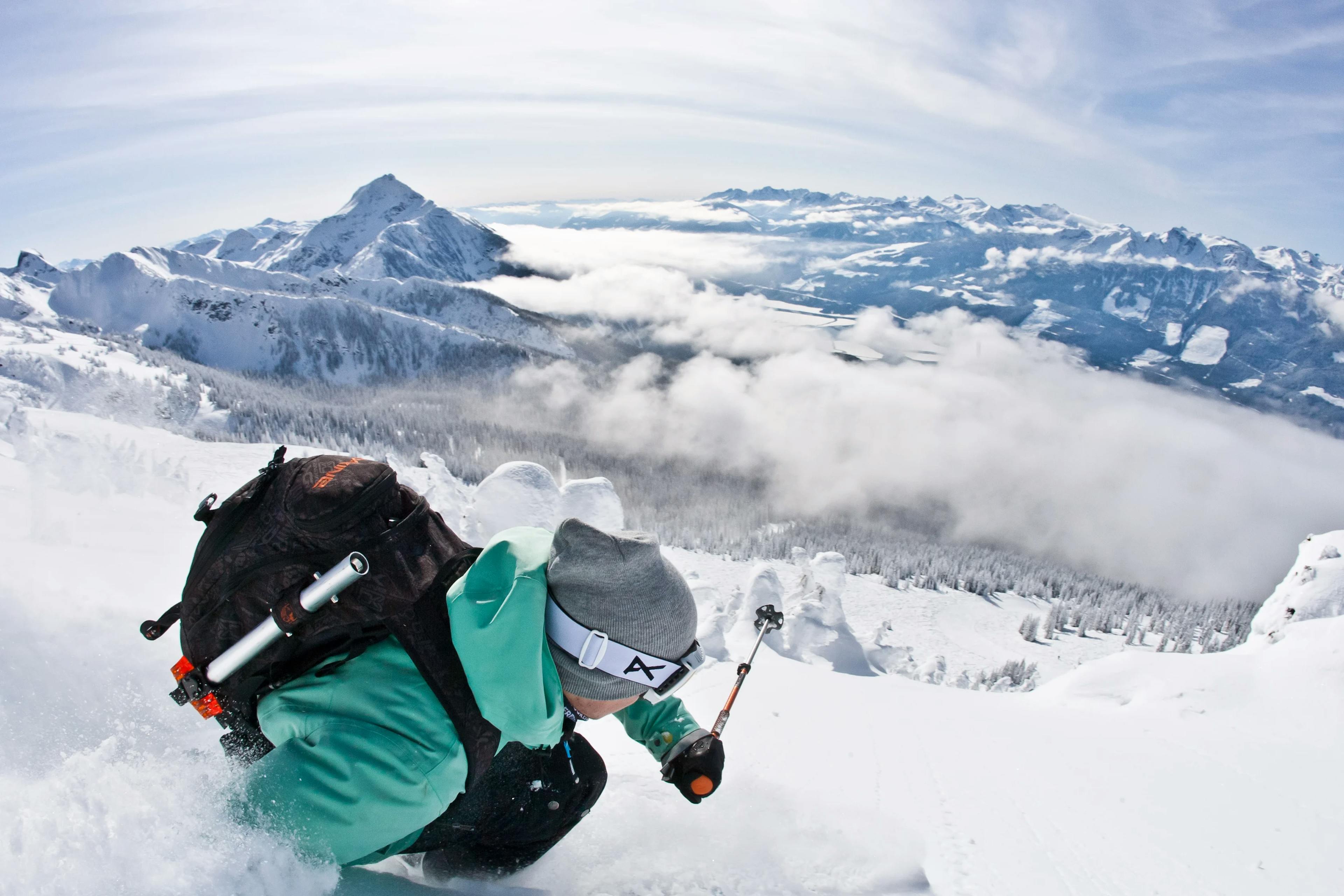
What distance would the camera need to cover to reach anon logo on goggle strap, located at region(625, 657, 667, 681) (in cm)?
288

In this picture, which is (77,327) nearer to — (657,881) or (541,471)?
(541,471)

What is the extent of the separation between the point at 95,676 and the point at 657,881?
366 cm

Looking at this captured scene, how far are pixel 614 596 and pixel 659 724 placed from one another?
1553 millimetres

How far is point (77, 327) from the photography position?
169 metres

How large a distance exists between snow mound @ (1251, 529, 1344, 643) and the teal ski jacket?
2973 centimetres

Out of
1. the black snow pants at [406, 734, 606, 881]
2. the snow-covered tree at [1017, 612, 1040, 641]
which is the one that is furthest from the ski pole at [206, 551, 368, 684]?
the snow-covered tree at [1017, 612, 1040, 641]

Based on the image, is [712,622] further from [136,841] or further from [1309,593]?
[1309,593]

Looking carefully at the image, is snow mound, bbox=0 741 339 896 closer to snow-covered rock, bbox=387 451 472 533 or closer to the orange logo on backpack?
the orange logo on backpack

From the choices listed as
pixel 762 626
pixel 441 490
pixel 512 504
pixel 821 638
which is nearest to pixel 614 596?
pixel 762 626

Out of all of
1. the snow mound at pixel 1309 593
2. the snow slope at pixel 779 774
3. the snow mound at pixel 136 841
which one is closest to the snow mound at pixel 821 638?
the snow slope at pixel 779 774

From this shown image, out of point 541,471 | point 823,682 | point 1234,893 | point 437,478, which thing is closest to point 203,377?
point 437,478

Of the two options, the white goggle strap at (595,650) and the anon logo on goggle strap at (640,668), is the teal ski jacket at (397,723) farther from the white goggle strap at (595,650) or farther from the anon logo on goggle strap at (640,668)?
the anon logo on goggle strap at (640,668)

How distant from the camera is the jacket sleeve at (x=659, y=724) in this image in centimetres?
382

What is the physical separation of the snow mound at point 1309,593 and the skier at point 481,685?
96.1 ft
